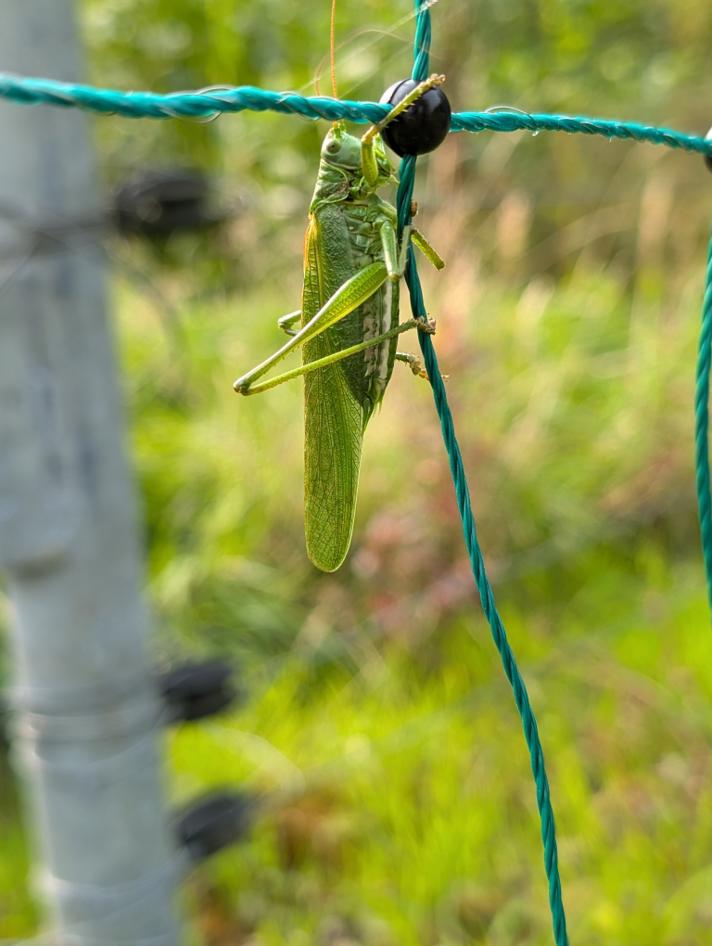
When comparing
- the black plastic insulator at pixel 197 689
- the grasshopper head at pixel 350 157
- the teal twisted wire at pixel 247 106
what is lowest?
the teal twisted wire at pixel 247 106

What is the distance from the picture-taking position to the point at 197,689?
3.26 feet

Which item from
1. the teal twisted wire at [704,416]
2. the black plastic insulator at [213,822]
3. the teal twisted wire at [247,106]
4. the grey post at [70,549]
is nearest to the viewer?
the teal twisted wire at [247,106]

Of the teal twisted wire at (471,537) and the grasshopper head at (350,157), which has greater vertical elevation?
the grasshopper head at (350,157)

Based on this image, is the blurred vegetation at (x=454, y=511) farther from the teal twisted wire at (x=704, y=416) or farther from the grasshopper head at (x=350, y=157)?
the teal twisted wire at (x=704, y=416)

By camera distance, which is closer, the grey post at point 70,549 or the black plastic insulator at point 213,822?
the grey post at point 70,549

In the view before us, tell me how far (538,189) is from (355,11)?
1420mm

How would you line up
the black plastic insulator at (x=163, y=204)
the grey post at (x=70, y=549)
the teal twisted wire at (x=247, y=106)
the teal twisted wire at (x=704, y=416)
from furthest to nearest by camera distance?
the black plastic insulator at (x=163, y=204)
the grey post at (x=70, y=549)
the teal twisted wire at (x=704, y=416)
the teal twisted wire at (x=247, y=106)

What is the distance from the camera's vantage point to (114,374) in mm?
864

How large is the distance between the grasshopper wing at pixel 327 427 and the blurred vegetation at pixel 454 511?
0.12 metres

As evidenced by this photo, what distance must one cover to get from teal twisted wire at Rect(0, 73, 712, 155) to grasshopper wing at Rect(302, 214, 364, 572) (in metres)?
0.10

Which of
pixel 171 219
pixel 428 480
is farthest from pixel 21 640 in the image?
pixel 428 480

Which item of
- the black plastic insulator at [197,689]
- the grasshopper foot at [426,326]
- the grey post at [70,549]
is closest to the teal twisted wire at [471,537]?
the grasshopper foot at [426,326]

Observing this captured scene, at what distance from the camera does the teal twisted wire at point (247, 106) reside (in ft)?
1.02

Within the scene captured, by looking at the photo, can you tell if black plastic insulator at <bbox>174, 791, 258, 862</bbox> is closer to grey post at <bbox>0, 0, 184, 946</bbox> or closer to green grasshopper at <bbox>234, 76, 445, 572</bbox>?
grey post at <bbox>0, 0, 184, 946</bbox>
